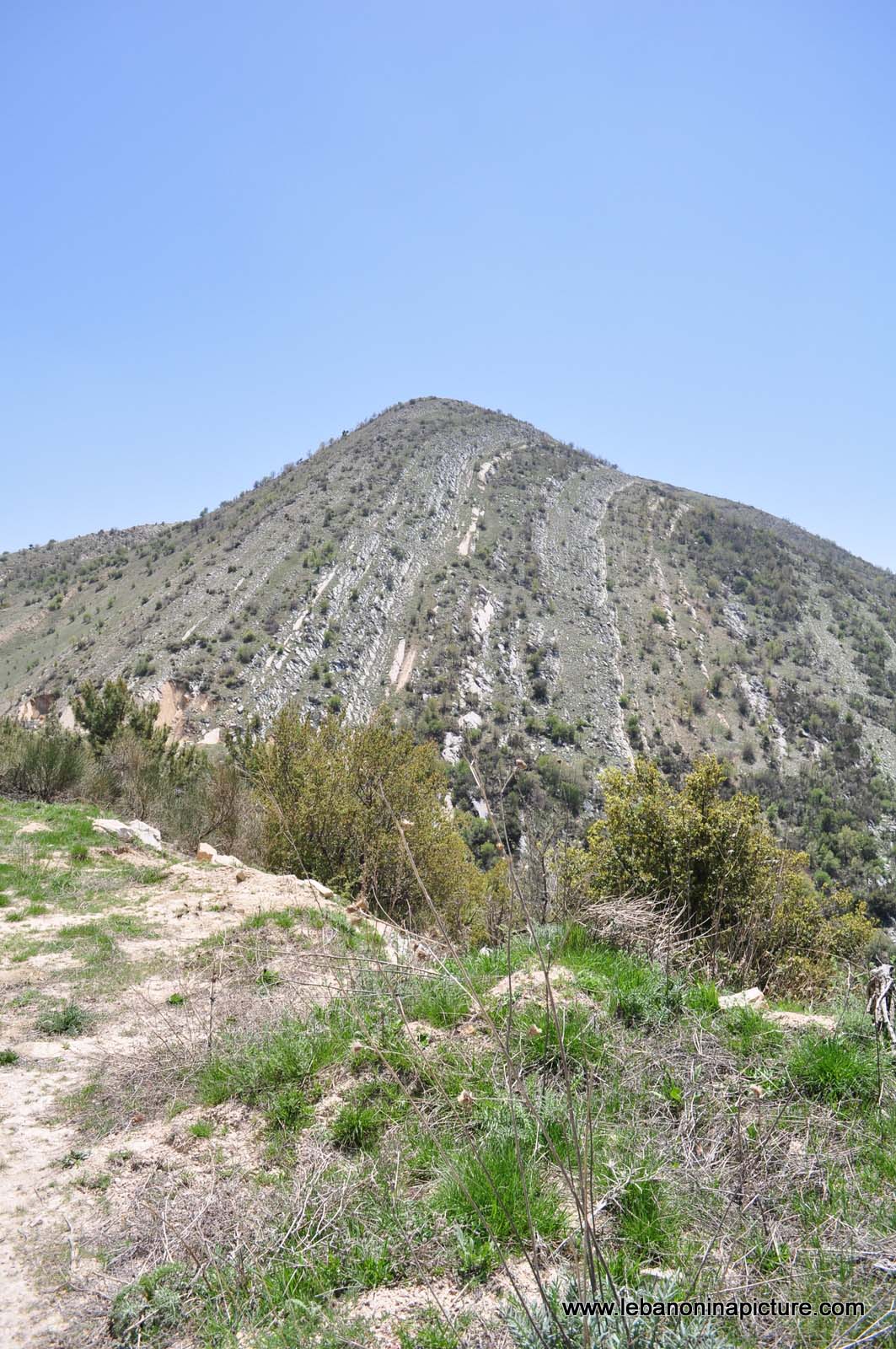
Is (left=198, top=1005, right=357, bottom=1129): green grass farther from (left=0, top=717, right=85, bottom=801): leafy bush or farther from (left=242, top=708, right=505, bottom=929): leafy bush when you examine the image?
(left=0, top=717, right=85, bottom=801): leafy bush

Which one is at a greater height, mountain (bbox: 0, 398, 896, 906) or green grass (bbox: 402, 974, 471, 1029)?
mountain (bbox: 0, 398, 896, 906)

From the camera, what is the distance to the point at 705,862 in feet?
26.3

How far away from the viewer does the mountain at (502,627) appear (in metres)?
37.2

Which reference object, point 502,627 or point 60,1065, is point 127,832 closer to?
point 60,1065

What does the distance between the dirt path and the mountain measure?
22749 mm

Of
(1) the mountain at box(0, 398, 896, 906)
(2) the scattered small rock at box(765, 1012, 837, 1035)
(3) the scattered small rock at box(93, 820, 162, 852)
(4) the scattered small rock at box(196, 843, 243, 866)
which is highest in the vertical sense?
(1) the mountain at box(0, 398, 896, 906)

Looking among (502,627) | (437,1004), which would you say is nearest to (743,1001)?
(437,1004)

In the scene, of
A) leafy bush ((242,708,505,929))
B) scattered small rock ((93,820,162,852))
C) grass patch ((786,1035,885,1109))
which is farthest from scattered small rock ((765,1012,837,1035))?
scattered small rock ((93,820,162,852))

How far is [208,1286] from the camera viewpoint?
234 cm

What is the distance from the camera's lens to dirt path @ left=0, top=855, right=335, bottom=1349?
99.0 inches

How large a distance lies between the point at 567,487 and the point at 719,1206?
68.7 m

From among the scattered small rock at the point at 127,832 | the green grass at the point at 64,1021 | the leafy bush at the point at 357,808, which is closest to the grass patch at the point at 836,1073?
the green grass at the point at 64,1021

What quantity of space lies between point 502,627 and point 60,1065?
4383 cm

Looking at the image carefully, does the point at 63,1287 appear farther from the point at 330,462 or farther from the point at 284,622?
the point at 330,462
